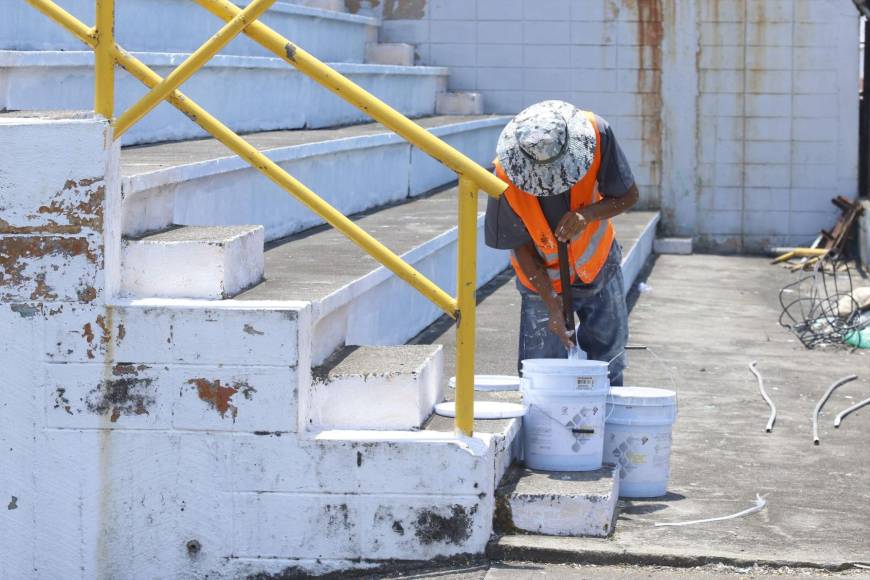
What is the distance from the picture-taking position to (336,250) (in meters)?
5.70

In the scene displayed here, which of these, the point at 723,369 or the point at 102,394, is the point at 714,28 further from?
the point at 102,394

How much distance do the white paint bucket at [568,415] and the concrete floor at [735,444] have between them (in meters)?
0.26

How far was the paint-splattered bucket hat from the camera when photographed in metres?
4.28

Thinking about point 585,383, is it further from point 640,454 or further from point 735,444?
point 735,444

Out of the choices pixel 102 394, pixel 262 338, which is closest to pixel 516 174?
pixel 262 338

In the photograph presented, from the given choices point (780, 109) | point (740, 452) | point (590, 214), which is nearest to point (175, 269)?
point (590, 214)

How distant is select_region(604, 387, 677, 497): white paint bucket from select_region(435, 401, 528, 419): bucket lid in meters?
0.36

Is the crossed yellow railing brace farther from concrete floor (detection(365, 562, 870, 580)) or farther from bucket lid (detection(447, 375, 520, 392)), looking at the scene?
bucket lid (detection(447, 375, 520, 392))

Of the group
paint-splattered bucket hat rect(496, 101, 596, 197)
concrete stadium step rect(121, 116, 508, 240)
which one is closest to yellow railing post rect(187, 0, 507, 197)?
paint-splattered bucket hat rect(496, 101, 596, 197)

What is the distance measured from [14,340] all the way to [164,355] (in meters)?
0.43

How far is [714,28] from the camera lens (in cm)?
1140

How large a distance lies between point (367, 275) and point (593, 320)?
848 millimetres

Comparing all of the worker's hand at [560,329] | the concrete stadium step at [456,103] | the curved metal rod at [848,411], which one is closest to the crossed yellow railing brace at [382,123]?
the worker's hand at [560,329]

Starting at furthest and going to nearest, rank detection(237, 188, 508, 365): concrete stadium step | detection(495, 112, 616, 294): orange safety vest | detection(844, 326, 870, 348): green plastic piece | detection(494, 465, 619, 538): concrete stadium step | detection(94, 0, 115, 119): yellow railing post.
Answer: detection(844, 326, 870, 348): green plastic piece
detection(495, 112, 616, 294): orange safety vest
detection(237, 188, 508, 365): concrete stadium step
detection(494, 465, 619, 538): concrete stadium step
detection(94, 0, 115, 119): yellow railing post
